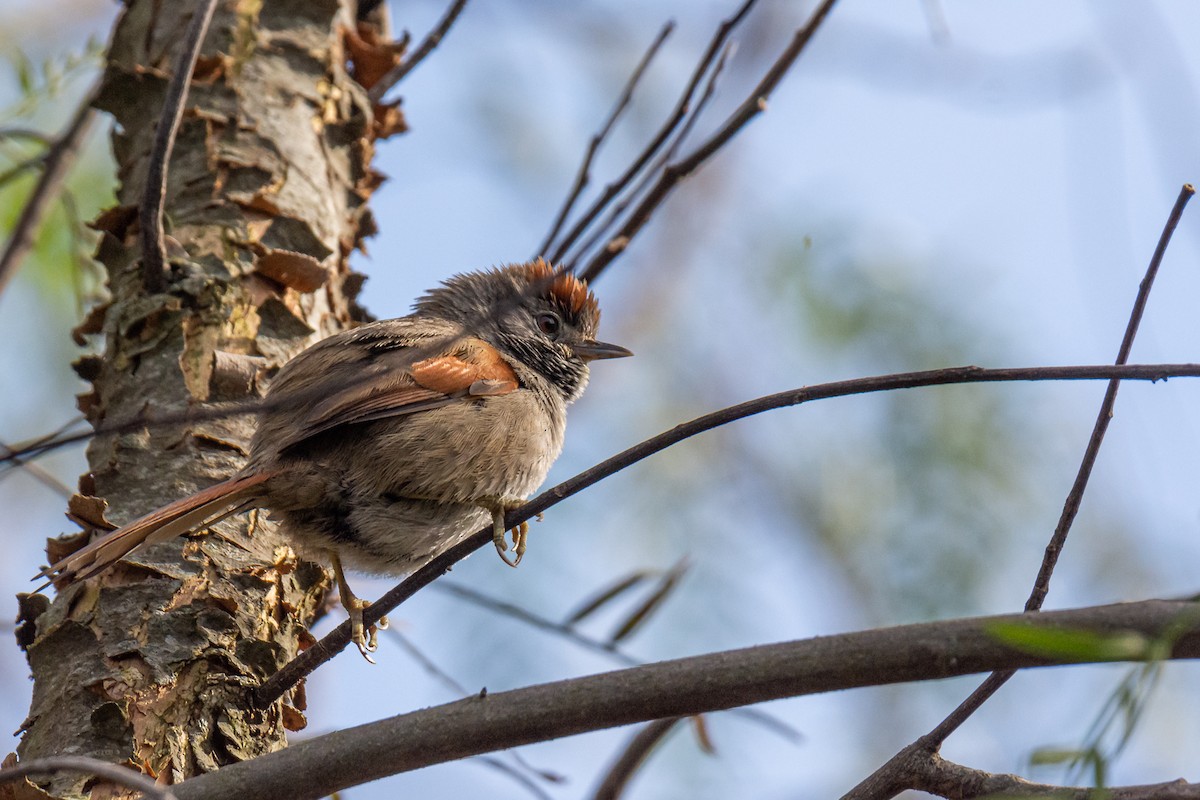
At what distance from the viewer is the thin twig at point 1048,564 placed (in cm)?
243

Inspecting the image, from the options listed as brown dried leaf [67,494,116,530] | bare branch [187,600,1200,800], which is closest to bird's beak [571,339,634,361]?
brown dried leaf [67,494,116,530]

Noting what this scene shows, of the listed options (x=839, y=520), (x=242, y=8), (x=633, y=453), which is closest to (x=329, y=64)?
(x=242, y=8)

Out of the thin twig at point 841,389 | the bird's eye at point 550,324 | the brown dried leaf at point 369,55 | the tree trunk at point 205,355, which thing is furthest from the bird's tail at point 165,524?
the brown dried leaf at point 369,55

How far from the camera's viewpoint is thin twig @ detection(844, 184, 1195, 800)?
2426 mm

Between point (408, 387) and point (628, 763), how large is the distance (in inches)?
58.1

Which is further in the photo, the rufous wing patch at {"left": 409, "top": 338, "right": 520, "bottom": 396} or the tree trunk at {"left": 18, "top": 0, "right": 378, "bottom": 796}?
the rufous wing patch at {"left": 409, "top": 338, "right": 520, "bottom": 396}

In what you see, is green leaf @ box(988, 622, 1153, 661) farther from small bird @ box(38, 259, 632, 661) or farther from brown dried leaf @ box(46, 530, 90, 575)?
brown dried leaf @ box(46, 530, 90, 575)

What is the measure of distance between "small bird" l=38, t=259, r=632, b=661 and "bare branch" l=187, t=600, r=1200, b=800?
102cm

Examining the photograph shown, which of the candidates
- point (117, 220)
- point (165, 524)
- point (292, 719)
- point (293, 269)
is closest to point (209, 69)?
point (117, 220)

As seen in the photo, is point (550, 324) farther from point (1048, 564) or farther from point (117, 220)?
point (1048, 564)

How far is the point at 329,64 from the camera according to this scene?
15.1ft

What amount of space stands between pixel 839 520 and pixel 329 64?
614cm

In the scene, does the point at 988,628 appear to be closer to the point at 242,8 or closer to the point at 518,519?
the point at 518,519

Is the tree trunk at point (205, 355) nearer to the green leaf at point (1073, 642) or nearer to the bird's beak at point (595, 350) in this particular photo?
the bird's beak at point (595, 350)
